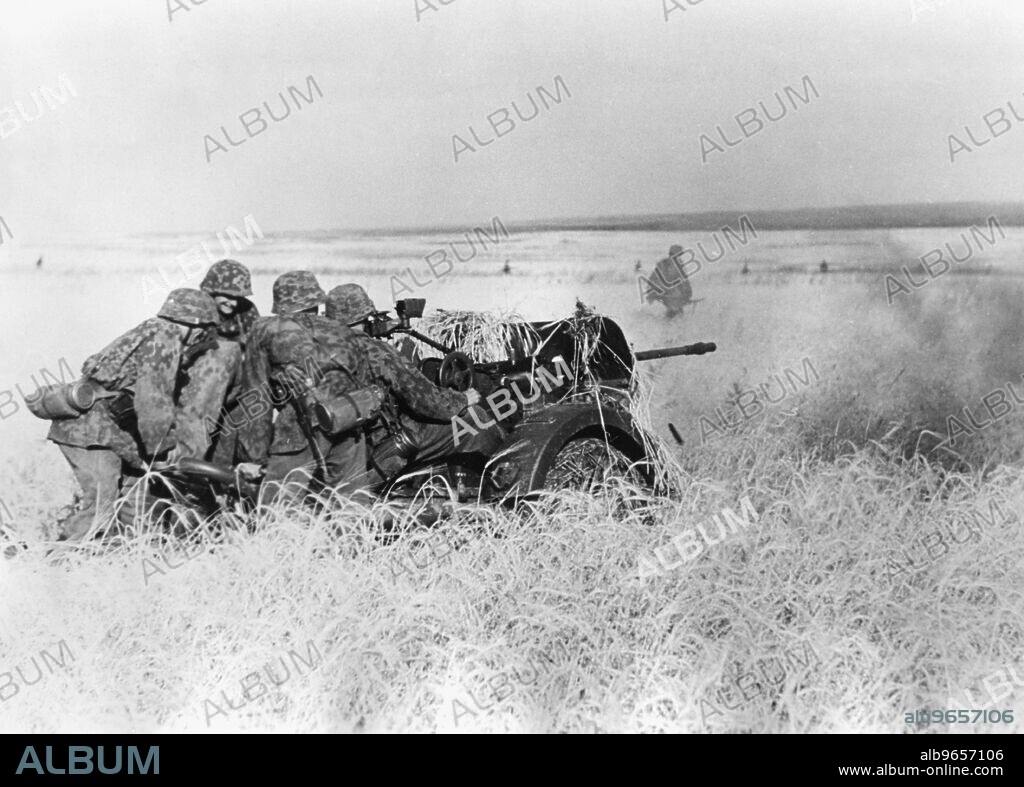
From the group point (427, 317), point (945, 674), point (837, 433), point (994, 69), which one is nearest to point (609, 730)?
point (945, 674)

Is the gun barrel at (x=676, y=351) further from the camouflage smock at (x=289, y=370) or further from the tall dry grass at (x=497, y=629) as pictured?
the camouflage smock at (x=289, y=370)

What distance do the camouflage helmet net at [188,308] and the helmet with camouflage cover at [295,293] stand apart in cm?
46

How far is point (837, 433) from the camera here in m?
8.11

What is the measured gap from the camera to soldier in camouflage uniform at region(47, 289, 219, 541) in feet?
19.4

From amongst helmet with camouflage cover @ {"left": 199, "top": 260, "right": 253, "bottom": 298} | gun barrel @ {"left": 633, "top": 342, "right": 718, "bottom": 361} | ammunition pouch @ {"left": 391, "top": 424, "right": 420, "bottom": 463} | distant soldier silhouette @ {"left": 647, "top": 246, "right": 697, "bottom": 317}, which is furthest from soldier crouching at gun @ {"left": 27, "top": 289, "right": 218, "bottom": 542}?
distant soldier silhouette @ {"left": 647, "top": 246, "right": 697, "bottom": 317}

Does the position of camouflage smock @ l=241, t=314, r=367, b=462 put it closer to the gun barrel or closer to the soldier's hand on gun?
the soldier's hand on gun

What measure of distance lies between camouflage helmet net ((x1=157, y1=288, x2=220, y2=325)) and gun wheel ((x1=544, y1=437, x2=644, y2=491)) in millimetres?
1854

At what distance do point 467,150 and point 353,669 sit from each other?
3.02 meters

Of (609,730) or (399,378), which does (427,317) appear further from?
(609,730)

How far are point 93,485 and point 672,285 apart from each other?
395cm

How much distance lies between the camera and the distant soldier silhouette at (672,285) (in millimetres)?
8125

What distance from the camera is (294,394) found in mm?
6105

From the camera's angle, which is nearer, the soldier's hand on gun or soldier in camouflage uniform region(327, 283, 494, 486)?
the soldier's hand on gun

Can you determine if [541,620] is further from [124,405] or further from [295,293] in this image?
[124,405]
